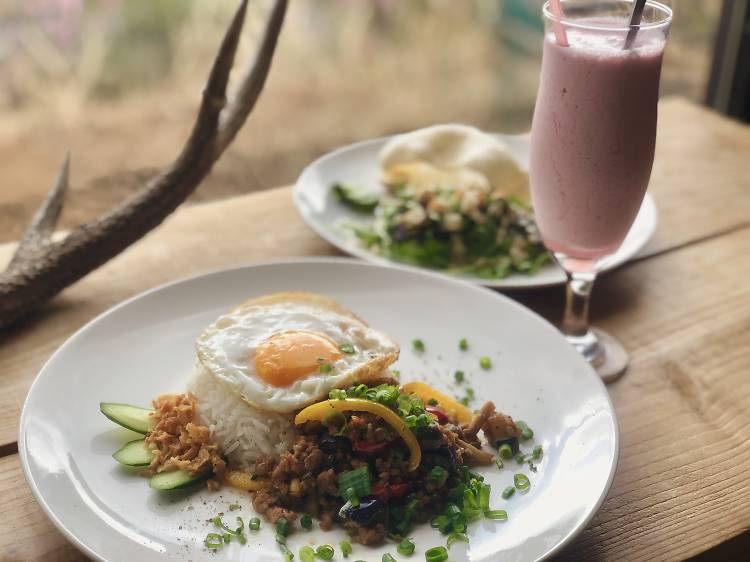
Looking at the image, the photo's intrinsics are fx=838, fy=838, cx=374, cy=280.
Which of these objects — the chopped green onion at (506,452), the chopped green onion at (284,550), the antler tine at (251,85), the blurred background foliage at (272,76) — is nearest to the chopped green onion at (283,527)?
the chopped green onion at (284,550)

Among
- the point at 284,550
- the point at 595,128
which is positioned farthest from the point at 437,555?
the point at 595,128

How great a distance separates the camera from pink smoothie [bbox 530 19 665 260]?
192 centimetres

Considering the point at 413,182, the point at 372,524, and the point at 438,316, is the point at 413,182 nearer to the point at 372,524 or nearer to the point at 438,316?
the point at 438,316

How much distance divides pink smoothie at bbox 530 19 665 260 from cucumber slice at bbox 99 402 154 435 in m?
1.09

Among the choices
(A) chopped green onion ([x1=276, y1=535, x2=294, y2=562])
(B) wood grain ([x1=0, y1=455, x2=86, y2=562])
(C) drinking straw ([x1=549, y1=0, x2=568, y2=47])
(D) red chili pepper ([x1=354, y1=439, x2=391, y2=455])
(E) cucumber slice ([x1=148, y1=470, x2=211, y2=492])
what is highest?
(C) drinking straw ([x1=549, y1=0, x2=568, y2=47])

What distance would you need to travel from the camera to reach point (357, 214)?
9.55ft

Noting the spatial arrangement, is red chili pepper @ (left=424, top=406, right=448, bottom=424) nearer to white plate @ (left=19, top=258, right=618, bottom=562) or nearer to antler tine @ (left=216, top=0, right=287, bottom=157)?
white plate @ (left=19, top=258, right=618, bottom=562)

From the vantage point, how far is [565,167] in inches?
79.9

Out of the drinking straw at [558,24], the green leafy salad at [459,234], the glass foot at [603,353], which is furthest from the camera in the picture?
the green leafy salad at [459,234]

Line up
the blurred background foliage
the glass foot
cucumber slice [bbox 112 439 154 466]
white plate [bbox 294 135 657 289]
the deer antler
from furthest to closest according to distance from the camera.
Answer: the blurred background foliage
white plate [bbox 294 135 657 289]
the deer antler
the glass foot
cucumber slice [bbox 112 439 154 466]

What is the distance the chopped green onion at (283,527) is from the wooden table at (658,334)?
393 mm

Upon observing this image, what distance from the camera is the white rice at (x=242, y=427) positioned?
1.79 metres

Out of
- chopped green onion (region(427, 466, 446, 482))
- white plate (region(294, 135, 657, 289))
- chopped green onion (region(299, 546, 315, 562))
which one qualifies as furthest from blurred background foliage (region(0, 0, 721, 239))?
chopped green onion (region(299, 546, 315, 562))

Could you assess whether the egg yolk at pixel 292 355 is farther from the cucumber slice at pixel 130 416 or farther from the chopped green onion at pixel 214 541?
the chopped green onion at pixel 214 541
